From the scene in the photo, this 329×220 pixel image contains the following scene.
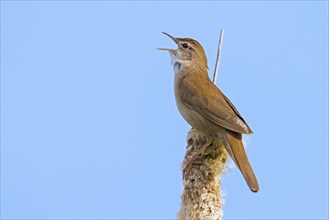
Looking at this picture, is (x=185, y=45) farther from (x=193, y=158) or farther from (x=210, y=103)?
(x=193, y=158)

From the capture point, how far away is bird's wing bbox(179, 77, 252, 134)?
6003mm

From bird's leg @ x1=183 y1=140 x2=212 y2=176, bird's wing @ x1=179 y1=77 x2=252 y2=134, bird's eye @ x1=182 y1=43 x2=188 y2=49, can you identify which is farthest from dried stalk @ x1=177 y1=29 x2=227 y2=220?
bird's eye @ x1=182 y1=43 x2=188 y2=49

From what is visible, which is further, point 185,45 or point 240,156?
point 185,45

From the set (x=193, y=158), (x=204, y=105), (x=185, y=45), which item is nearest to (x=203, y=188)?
(x=193, y=158)

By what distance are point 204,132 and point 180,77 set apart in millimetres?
1401

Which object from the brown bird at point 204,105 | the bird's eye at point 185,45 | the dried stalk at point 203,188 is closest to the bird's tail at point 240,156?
the brown bird at point 204,105

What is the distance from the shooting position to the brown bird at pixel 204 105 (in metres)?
5.46

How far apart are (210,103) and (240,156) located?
4.01 feet

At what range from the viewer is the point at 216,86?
666 centimetres

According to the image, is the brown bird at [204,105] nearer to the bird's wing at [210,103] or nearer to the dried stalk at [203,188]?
the bird's wing at [210,103]

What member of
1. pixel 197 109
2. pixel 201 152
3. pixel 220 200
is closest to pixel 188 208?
pixel 220 200

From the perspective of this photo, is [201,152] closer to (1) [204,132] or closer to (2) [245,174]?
(2) [245,174]

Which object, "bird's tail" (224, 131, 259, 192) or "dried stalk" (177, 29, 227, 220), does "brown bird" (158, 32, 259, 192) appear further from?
"dried stalk" (177, 29, 227, 220)

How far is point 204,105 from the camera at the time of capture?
6.46m
